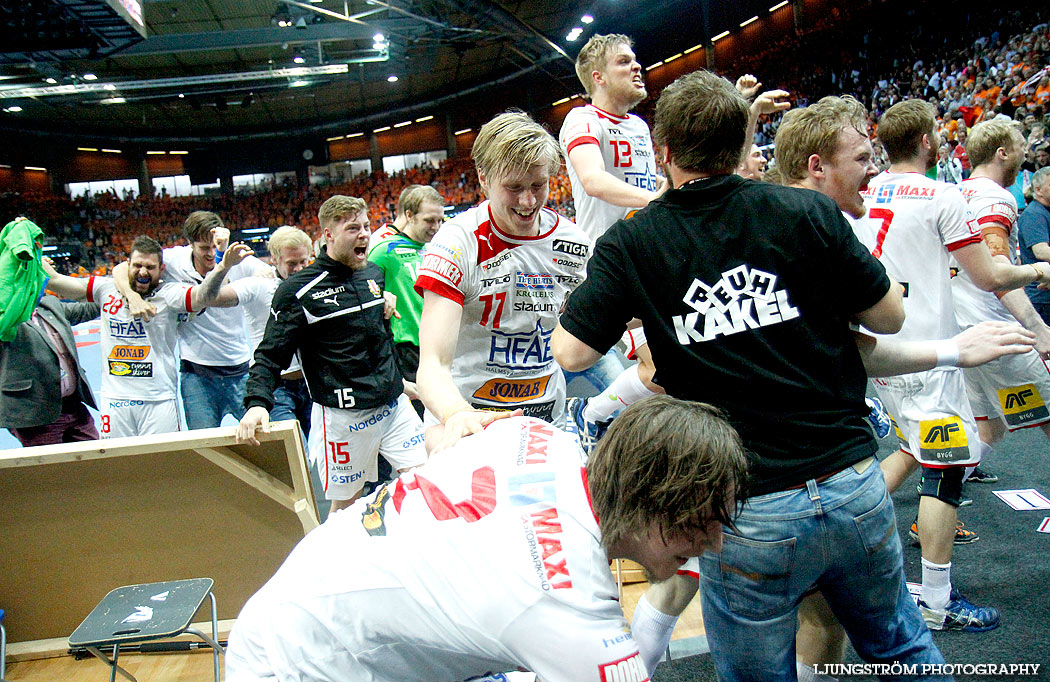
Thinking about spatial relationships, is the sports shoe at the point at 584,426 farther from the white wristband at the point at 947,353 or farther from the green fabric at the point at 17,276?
the green fabric at the point at 17,276

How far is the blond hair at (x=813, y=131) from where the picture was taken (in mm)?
2143

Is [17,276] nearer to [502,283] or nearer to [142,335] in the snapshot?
[142,335]

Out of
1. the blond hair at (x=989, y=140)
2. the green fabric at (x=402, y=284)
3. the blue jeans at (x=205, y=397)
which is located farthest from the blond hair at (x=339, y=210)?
the blond hair at (x=989, y=140)

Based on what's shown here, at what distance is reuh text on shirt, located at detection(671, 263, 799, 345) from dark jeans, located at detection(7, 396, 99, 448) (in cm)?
417

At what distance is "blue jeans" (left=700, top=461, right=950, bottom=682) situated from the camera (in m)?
1.54

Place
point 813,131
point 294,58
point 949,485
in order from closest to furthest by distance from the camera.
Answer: point 813,131 → point 949,485 → point 294,58

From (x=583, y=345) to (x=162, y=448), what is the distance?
2435mm

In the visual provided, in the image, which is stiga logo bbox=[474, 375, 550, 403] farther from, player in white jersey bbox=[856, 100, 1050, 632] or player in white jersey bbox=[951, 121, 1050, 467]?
player in white jersey bbox=[951, 121, 1050, 467]

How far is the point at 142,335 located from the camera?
457 cm

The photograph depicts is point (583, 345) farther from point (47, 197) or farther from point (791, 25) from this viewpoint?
point (47, 197)

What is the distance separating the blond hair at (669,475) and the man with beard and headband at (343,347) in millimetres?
2726

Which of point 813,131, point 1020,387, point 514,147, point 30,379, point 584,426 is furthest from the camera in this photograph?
point 30,379

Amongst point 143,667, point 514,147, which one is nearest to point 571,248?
point 514,147

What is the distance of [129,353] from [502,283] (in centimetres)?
331
